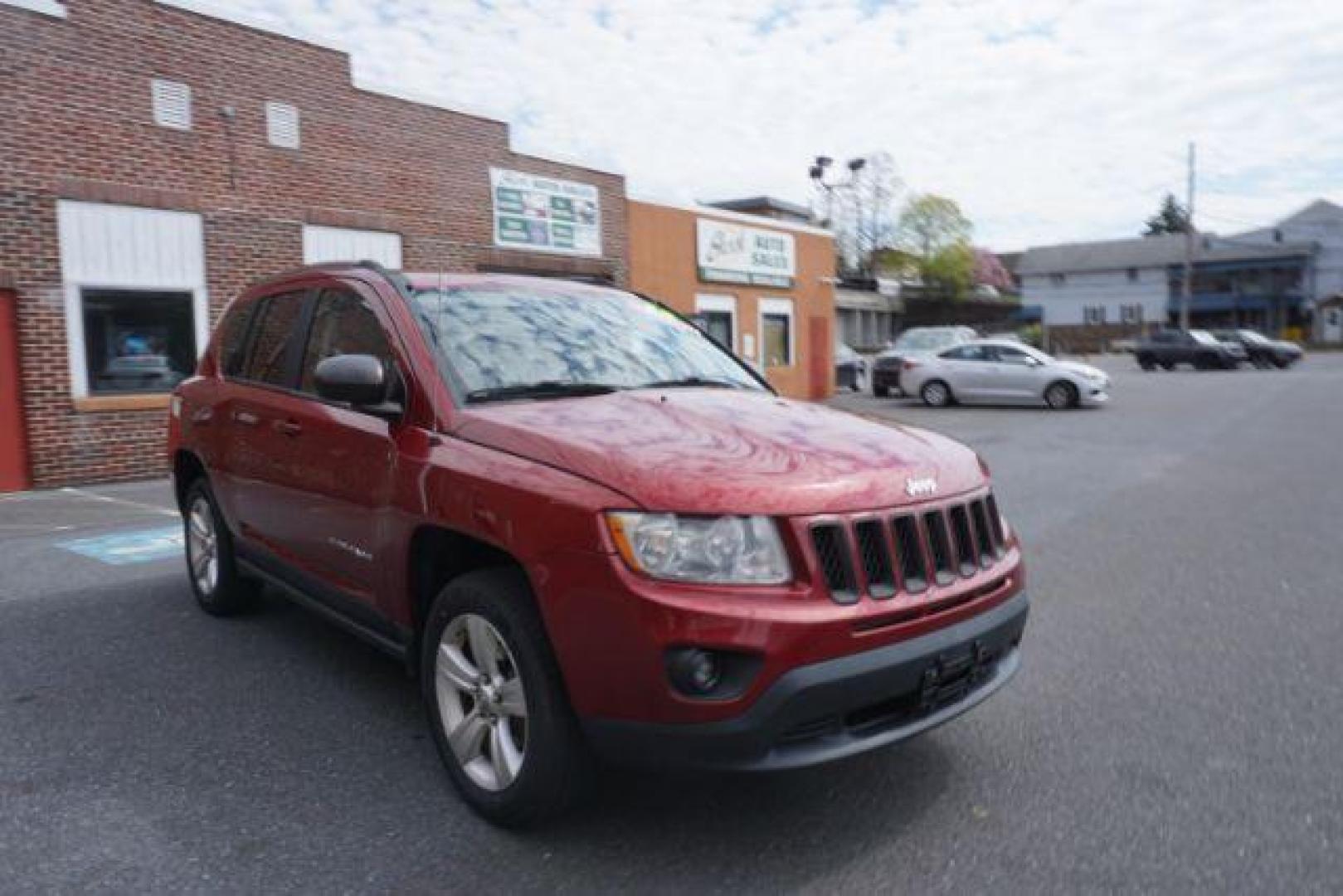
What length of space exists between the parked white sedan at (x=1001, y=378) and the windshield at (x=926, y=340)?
2975 mm

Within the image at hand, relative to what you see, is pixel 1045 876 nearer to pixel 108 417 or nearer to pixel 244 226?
pixel 108 417

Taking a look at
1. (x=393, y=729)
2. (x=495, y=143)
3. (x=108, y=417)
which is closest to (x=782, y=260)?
(x=495, y=143)

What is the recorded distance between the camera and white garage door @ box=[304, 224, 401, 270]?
43.1ft

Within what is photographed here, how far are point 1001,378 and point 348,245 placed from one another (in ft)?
44.9

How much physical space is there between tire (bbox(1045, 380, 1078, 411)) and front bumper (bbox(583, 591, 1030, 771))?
18.8m

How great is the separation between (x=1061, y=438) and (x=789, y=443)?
1273 centimetres

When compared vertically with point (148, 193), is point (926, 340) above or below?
below

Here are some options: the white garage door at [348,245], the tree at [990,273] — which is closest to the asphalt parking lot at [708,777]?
the white garage door at [348,245]

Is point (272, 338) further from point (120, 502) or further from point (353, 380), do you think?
point (120, 502)

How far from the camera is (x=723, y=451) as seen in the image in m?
2.82

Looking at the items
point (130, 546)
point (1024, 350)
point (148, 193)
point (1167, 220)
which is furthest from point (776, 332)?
point (1167, 220)

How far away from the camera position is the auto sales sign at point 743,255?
20.9 m

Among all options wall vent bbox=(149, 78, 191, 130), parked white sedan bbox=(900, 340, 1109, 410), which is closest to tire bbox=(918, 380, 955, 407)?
parked white sedan bbox=(900, 340, 1109, 410)

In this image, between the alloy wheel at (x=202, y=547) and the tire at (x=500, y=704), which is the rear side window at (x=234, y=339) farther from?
the tire at (x=500, y=704)
